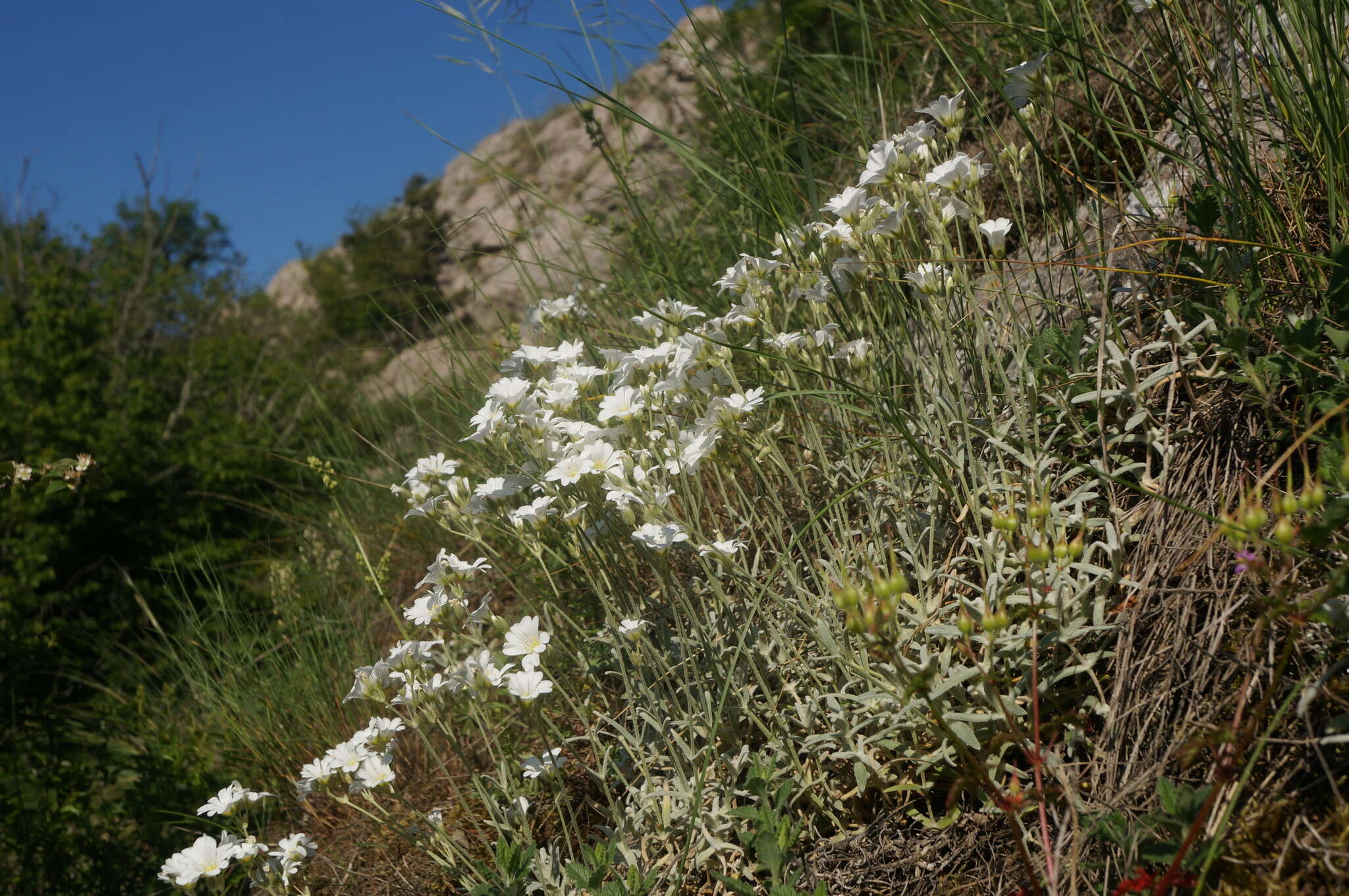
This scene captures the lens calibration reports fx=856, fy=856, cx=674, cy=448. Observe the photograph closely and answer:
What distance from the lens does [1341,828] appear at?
1158 millimetres

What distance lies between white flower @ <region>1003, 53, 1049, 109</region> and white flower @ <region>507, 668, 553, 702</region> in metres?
1.56

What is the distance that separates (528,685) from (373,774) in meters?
0.41

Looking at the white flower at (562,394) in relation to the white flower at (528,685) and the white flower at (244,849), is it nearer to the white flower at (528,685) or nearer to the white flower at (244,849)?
the white flower at (528,685)

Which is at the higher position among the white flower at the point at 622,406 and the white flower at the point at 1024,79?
the white flower at the point at 1024,79

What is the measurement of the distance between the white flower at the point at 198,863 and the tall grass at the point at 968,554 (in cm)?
32

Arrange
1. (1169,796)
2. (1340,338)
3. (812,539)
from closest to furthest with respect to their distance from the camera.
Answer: (1169,796), (1340,338), (812,539)

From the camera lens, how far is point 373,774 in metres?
1.83

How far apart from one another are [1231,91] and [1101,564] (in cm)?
109

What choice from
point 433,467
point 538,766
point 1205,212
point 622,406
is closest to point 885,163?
point 1205,212

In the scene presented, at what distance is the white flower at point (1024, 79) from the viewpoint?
176 centimetres

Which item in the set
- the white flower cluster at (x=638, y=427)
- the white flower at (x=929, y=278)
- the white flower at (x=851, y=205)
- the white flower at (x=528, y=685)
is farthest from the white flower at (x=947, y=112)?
the white flower at (x=528, y=685)

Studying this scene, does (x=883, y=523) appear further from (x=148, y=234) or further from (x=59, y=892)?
(x=148, y=234)

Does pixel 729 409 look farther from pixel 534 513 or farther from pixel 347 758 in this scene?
pixel 347 758

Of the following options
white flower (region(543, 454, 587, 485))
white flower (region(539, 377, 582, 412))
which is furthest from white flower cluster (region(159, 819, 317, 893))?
white flower (region(539, 377, 582, 412))
